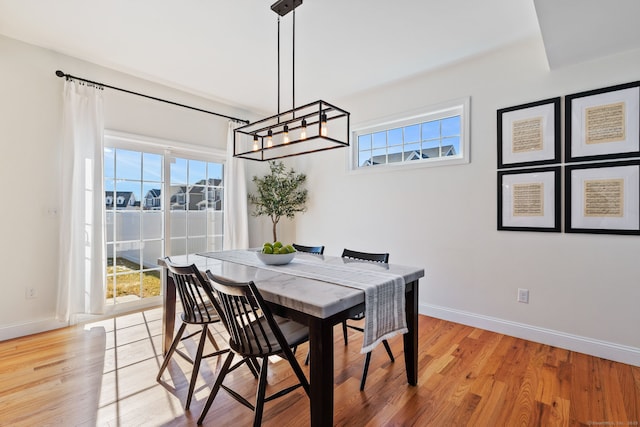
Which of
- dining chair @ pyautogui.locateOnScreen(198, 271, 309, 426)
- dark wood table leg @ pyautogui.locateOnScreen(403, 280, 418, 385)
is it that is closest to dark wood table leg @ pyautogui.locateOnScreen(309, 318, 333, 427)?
dining chair @ pyautogui.locateOnScreen(198, 271, 309, 426)

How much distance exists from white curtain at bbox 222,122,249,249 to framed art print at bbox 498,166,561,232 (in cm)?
319

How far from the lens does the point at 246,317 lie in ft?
5.15

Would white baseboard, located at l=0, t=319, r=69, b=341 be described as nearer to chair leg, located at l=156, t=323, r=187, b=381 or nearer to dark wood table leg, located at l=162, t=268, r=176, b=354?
dark wood table leg, located at l=162, t=268, r=176, b=354

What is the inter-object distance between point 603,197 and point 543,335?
1.27 meters

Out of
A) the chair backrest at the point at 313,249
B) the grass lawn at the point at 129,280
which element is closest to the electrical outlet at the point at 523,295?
the chair backrest at the point at 313,249

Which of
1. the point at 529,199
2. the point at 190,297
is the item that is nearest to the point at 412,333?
the point at 190,297

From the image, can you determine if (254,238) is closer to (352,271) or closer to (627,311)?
(352,271)

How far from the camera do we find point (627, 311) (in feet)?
7.63

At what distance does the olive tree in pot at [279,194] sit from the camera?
4.34 m

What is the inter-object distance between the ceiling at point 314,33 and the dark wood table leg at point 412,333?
76.8 inches

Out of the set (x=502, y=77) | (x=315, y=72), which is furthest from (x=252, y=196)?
(x=502, y=77)

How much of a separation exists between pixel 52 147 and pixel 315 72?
2.75 m

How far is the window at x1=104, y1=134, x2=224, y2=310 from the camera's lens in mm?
3367

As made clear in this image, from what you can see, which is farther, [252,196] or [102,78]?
[252,196]
